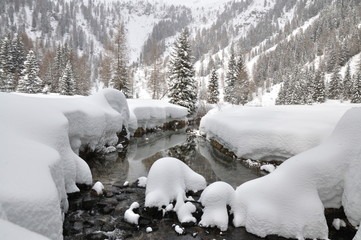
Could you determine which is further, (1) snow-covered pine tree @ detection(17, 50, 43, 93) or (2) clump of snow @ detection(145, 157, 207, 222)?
(1) snow-covered pine tree @ detection(17, 50, 43, 93)

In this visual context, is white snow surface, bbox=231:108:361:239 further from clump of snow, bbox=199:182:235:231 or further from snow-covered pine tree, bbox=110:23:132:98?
snow-covered pine tree, bbox=110:23:132:98

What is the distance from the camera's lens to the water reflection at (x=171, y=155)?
10625 millimetres

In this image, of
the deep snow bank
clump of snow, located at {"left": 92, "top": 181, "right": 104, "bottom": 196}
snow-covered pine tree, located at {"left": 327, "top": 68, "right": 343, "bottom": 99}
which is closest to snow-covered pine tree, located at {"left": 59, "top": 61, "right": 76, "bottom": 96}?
the deep snow bank

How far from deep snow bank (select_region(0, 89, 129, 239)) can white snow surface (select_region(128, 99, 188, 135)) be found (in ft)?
18.3

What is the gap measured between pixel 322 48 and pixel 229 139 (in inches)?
3658

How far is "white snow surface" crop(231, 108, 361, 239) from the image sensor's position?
634 centimetres

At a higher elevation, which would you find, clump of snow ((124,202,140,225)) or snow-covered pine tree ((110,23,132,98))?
snow-covered pine tree ((110,23,132,98))

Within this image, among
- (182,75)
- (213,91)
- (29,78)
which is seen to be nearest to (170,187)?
(182,75)

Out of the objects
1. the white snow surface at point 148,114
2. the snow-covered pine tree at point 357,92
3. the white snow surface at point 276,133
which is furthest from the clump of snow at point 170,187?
the snow-covered pine tree at point 357,92

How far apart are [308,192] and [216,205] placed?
104 inches

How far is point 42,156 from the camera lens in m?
5.54

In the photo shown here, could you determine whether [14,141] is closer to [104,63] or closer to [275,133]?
[275,133]

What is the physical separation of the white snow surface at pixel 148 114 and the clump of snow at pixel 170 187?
10.7 metres

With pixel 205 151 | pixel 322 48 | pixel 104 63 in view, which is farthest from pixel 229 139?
pixel 322 48
